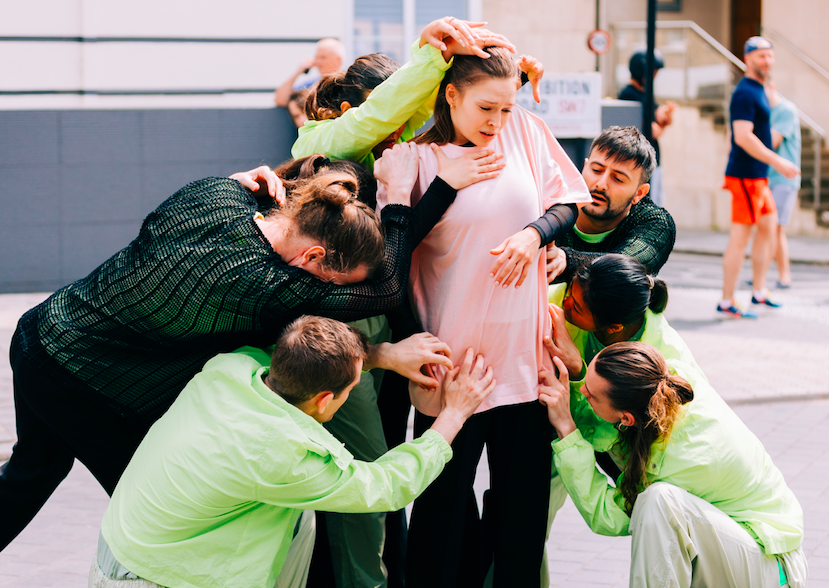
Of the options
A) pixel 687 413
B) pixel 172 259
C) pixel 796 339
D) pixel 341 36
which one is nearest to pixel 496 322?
pixel 687 413

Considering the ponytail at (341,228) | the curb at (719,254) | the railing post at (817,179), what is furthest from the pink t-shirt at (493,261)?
the railing post at (817,179)

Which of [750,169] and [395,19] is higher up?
[395,19]

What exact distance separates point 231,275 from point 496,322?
0.76 metres

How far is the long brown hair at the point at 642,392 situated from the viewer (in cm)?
257

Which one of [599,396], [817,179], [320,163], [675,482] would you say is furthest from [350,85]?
[817,179]

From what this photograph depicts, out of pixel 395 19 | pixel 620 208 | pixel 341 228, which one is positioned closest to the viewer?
pixel 341 228

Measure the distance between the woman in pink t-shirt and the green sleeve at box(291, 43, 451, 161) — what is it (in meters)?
0.07

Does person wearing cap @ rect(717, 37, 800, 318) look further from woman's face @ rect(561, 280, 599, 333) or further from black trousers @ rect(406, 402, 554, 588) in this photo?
black trousers @ rect(406, 402, 554, 588)

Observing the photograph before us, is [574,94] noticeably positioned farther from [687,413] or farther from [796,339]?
[687,413]

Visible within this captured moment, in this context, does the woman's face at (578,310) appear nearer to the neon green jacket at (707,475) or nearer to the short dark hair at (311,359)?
the neon green jacket at (707,475)

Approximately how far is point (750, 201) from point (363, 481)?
20.5 ft

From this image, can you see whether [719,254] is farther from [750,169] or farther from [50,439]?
[50,439]

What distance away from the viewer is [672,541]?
8.29ft

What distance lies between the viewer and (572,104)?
9.14 m
